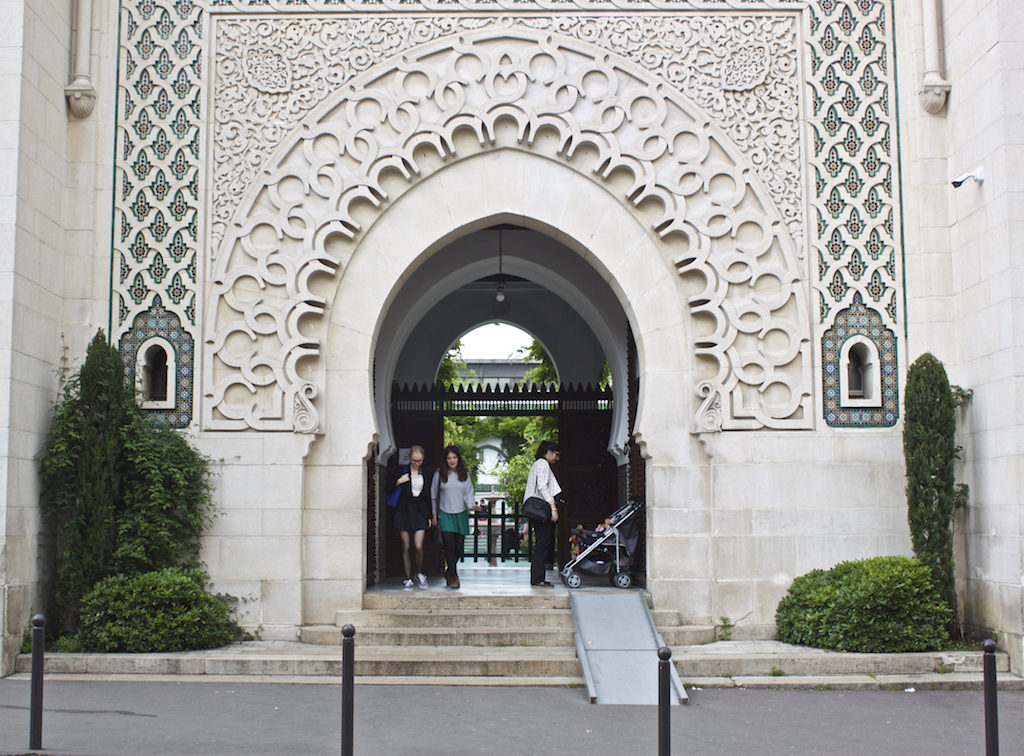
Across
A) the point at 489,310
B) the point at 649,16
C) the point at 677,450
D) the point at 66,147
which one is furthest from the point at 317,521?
the point at 489,310

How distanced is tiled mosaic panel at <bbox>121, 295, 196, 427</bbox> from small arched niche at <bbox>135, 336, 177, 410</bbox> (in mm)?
32

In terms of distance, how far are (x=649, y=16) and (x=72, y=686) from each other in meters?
8.73

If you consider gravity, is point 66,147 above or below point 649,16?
below

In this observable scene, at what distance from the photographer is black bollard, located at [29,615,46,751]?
7000 mm

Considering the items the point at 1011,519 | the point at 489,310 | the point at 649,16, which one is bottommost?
the point at 1011,519

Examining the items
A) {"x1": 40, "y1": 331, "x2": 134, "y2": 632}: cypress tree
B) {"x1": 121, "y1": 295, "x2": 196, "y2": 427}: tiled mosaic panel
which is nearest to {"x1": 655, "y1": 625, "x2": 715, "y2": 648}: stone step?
{"x1": 121, "y1": 295, "x2": 196, "y2": 427}: tiled mosaic panel

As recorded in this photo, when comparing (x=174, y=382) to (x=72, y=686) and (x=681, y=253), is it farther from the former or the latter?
(x=681, y=253)

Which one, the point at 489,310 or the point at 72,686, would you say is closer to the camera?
the point at 72,686

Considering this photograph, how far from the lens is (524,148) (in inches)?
475

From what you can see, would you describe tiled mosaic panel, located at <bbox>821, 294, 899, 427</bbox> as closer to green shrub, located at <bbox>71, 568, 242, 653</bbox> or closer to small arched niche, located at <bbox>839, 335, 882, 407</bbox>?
small arched niche, located at <bbox>839, 335, 882, 407</bbox>

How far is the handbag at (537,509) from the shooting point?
1269cm

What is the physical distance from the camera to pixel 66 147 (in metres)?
11.8

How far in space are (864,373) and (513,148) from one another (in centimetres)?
441

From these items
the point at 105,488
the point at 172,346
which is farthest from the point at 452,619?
the point at 172,346
